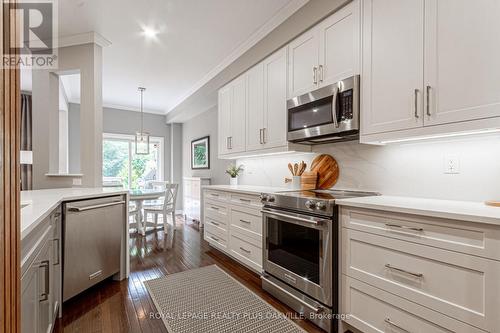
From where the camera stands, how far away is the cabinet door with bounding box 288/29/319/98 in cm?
232

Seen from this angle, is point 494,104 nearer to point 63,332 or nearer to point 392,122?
point 392,122

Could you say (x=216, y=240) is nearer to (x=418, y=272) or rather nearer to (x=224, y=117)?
(x=224, y=117)

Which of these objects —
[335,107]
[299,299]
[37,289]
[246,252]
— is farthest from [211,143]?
[37,289]

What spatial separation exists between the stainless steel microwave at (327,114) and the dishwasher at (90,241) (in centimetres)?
193

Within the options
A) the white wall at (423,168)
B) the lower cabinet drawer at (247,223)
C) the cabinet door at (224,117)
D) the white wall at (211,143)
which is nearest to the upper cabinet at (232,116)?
the cabinet door at (224,117)

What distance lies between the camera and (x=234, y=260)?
3229mm

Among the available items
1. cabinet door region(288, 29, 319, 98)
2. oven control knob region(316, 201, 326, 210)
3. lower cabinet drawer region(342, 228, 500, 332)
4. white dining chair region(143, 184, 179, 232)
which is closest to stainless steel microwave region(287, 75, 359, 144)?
cabinet door region(288, 29, 319, 98)

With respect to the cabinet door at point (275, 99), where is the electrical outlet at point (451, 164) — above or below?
below

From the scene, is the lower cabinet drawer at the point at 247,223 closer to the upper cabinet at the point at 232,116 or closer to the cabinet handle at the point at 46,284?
the upper cabinet at the point at 232,116

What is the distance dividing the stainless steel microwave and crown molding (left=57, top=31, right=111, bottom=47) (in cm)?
247

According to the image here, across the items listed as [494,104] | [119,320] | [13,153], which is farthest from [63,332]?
[494,104]

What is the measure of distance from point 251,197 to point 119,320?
1.57 metres

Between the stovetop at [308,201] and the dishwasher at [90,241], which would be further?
the dishwasher at [90,241]

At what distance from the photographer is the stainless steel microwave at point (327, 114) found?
1979 mm
